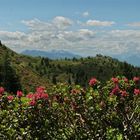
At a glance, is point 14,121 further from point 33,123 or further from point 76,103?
point 76,103

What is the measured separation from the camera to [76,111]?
18.1m

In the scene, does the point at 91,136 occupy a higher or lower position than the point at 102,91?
lower

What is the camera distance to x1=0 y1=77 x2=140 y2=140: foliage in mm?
17172

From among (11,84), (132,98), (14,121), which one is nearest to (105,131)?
(132,98)

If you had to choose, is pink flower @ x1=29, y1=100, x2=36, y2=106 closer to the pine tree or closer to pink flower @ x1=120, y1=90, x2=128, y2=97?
pink flower @ x1=120, y1=90, x2=128, y2=97

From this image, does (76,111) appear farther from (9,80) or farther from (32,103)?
(9,80)

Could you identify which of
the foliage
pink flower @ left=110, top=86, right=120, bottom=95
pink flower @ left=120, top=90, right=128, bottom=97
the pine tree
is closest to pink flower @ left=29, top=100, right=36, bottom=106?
the foliage

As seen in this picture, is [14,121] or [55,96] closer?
[14,121]

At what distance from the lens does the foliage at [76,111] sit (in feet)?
56.3

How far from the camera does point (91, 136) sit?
695 inches

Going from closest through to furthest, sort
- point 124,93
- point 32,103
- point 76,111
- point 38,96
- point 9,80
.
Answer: point 32,103
point 38,96
point 124,93
point 76,111
point 9,80

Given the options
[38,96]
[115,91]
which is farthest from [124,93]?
[38,96]

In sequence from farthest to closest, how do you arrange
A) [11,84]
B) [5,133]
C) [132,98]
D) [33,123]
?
1. [11,84]
2. [132,98]
3. [33,123]
4. [5,133]

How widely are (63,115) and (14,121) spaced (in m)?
2.53
